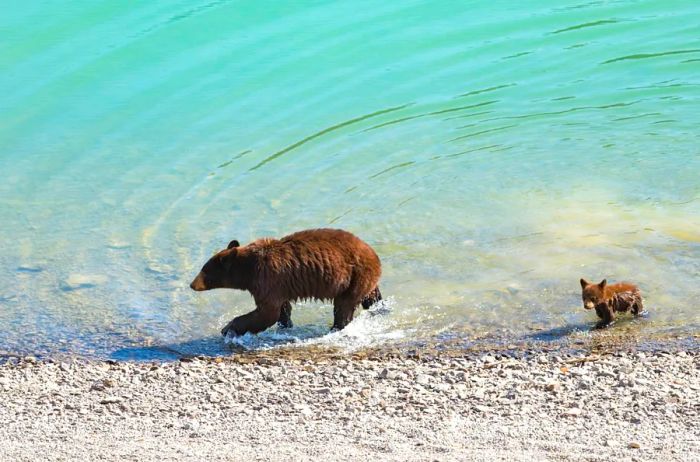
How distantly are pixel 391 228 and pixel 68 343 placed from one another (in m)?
3.90

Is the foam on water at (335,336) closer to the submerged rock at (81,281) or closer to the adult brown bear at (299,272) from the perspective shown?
the adult brown bear at (299,272)

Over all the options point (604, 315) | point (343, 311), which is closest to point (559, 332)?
point (604, 315)

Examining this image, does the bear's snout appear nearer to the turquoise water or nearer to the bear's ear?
the bear's ear

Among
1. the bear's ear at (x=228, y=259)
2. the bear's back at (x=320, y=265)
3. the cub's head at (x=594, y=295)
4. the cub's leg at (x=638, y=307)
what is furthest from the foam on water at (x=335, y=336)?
the cub's leg at (x=638, y=307)

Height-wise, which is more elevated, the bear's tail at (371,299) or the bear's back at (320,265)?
the bear's back at (320,265)

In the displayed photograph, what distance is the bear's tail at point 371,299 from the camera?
34.8 ft

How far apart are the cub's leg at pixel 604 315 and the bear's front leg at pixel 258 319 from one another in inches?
109

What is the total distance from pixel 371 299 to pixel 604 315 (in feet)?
6.96

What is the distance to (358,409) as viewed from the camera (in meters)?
8.28

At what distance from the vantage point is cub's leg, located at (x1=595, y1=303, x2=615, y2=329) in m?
9.84

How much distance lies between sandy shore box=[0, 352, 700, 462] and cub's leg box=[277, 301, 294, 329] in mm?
828

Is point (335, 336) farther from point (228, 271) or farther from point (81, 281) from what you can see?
point (81, 281)

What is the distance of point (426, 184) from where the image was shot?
543 inches

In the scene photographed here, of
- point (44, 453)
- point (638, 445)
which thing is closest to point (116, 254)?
point (44, 453)
